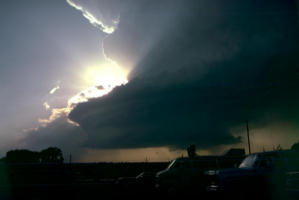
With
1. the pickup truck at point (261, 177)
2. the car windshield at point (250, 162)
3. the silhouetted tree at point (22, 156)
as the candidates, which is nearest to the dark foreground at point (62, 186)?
the car windshield at point (250, 162)

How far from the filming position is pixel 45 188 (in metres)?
20.5

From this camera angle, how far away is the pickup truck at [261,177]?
9.48 meters

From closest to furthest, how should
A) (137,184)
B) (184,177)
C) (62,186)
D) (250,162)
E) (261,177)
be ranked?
(261,177)
(250,162)
(184,177)
(62,186)
(137,184)

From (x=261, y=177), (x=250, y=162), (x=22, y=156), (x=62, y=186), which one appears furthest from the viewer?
(x=22, y=156)

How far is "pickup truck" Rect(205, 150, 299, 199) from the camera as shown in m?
9.48

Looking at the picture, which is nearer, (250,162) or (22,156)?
(250,162)

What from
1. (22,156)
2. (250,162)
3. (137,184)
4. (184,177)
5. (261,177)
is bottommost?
(137,184)

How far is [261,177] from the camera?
32.1ft

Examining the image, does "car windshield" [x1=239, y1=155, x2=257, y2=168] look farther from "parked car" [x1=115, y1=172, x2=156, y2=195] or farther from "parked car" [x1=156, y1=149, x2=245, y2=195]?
"parked car" [x1=115, y1=172, x2=156, y2=195]

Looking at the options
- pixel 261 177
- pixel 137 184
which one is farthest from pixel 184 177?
pixel 137 184

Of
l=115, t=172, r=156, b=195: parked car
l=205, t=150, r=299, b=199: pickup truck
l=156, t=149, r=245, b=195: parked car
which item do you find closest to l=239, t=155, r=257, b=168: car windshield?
l=205, t=150, r=299, b=199: pickup truck

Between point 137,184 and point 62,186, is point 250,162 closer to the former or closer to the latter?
point 137,184

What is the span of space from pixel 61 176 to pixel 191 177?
46.4 ft

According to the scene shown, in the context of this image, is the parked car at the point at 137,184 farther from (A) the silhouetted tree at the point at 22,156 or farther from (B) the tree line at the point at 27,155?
(A) the silhouetted tree at the point at 22,156
